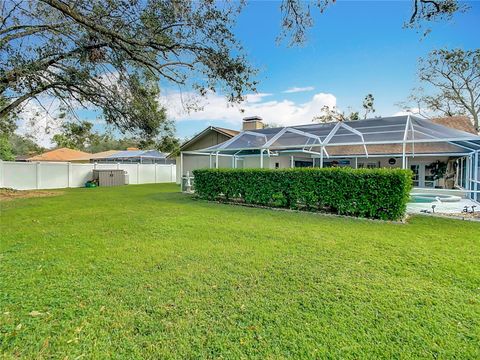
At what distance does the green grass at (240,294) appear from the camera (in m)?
2.36

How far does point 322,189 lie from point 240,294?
243 inches

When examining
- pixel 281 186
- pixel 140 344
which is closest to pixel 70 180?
pixel 281 186

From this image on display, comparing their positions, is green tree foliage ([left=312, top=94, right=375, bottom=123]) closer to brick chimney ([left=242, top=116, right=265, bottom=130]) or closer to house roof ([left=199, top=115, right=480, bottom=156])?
brick chimney ([left=242, top=116, right=265, bottom=130])

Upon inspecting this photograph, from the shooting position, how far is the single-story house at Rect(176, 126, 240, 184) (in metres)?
19.9

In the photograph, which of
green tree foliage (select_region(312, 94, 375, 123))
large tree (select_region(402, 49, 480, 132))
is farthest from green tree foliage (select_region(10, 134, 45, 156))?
large tree (select_region(402, 49, 480, 132))

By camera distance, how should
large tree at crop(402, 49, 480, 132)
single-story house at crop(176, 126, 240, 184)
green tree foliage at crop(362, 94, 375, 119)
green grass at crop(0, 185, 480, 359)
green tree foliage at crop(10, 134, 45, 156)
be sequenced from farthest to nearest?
green tree foliage at crop(362, 94, 375, 119)
large tree at crop(402, 49, 480, 132)
single-story house at crop(176, 126, 240, 184)
green tree foliage at crop(10, 134, 45, 156)
green grass at crop(0, 185, 480, 359)

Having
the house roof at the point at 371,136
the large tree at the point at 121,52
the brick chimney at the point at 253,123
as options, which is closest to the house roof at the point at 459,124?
the house roof at the point at 371,136

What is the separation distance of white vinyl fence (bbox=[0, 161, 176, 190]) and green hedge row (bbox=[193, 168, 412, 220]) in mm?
13779

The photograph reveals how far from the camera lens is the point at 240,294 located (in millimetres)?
3238

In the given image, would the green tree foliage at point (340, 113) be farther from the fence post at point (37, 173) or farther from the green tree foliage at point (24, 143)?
the green tree foliage at point (24, 143)

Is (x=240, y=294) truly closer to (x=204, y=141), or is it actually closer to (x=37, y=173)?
(x=204, y=141)

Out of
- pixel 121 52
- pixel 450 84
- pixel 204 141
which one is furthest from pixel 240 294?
pixel 450 84

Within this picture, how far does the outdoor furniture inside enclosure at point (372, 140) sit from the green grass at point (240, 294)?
5312 millimetres

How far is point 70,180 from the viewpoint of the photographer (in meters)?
20.1
